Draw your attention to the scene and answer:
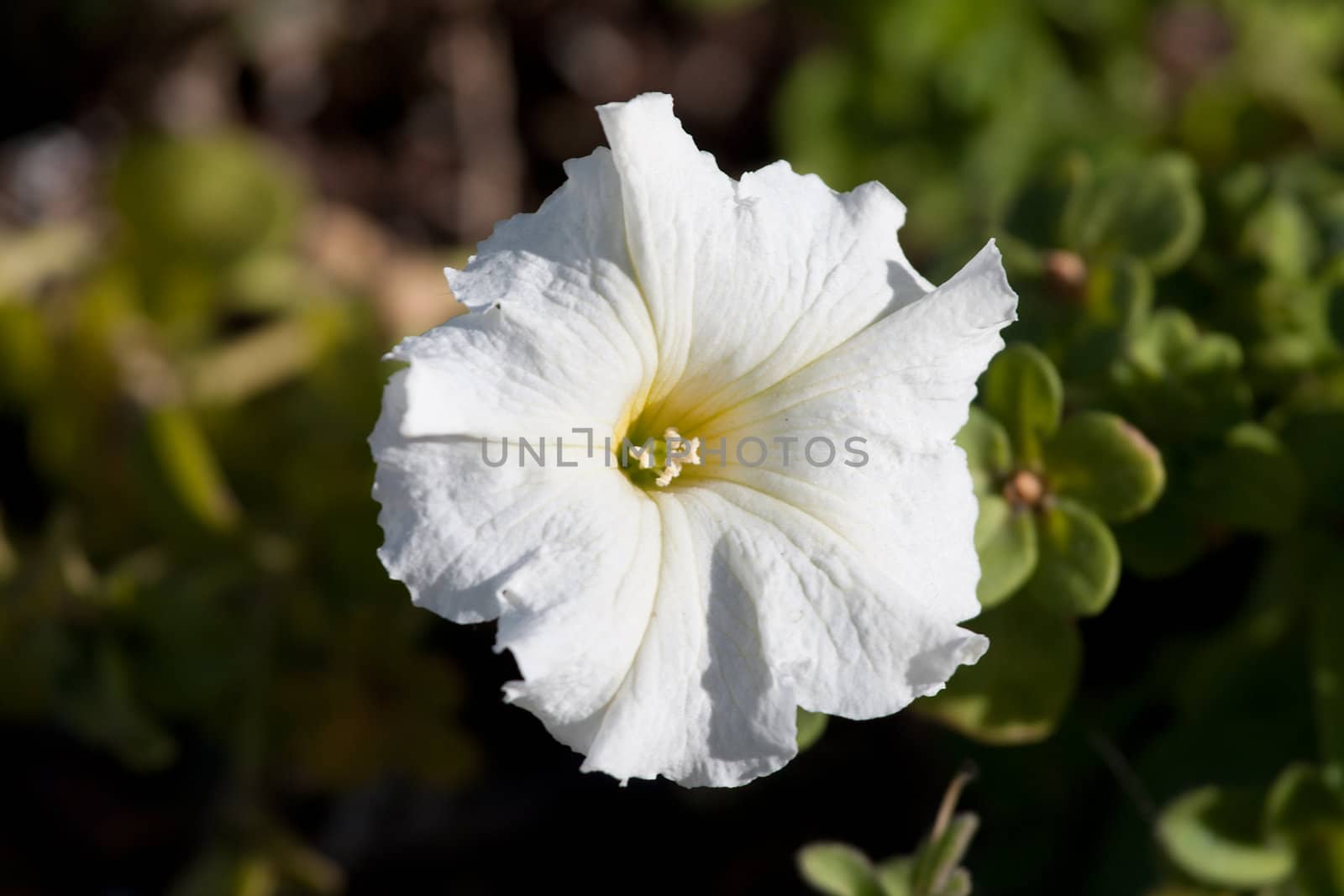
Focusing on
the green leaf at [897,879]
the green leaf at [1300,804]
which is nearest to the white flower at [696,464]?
the green leaf at [897,879]

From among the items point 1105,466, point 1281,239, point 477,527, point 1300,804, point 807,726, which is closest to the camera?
point 477,527

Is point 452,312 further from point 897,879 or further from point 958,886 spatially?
point 958,886

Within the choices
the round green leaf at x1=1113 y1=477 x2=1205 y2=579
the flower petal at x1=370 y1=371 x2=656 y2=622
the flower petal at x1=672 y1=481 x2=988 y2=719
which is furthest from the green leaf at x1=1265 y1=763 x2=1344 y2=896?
the flower petal at x1=370 y1=371 x2=656 y2=622

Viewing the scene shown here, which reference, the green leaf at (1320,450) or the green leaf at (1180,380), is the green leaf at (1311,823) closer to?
the green leaf at (1320,450)

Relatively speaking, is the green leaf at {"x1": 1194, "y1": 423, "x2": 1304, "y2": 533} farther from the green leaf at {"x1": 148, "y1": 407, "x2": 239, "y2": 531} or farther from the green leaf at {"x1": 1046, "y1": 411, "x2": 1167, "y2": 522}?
the green leaf at {"x1": 148, "y1": 407, "x2": 239, "y2": 531}

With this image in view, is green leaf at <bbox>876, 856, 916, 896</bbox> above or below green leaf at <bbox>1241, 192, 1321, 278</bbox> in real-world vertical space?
below

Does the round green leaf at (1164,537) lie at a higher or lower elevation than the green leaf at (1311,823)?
higher

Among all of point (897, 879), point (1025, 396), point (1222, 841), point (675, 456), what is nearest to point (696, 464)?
point (675, 456)
